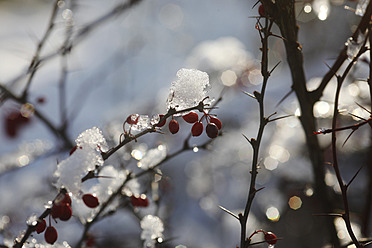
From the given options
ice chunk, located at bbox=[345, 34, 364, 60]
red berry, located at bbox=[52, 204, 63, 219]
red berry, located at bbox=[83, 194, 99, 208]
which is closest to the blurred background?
ice chunk, located at bbox=[345, 34, 364, 60]

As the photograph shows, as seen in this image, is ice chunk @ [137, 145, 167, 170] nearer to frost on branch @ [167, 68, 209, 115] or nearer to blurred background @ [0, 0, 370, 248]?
blurred background @ [0, 0, 370, 248]

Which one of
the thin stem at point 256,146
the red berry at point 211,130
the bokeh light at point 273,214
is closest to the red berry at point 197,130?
the red berry at point 211,130

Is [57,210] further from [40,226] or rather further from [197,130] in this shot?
→ [197,130]

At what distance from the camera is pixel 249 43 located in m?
4.53

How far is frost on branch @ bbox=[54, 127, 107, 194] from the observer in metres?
0.89

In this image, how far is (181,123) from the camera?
124 inches

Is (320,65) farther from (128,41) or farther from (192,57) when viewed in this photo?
(128,41)

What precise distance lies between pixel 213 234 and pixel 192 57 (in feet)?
5.71

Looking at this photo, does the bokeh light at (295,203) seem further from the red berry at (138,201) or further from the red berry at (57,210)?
the red berry at (57,210)

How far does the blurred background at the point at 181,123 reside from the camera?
2285 millimetres

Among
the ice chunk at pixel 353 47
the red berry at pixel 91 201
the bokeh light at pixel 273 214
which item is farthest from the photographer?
the bokeh light at pixel 273 214

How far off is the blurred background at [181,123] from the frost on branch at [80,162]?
2.26 ft

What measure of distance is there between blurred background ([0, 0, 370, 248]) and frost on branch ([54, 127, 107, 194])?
0.69 metres

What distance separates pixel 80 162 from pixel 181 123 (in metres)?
2.25
